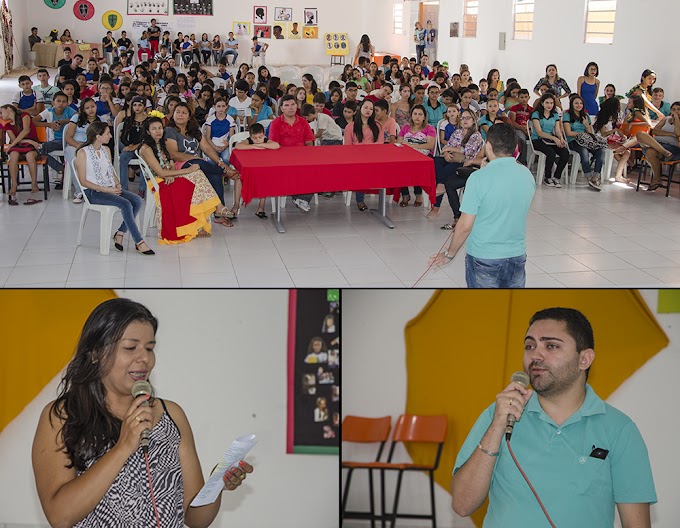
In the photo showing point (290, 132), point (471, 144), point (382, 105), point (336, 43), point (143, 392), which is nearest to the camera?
point (143, 392)

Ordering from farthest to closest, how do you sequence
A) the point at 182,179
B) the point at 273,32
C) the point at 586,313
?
the point at 273,32, the point at 182,179, the point at 586,313

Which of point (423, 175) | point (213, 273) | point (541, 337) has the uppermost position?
point (541, 337)

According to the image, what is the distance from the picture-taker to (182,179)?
682cm

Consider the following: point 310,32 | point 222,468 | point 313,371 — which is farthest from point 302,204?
point 310,32

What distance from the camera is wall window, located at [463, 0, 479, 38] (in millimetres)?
18328

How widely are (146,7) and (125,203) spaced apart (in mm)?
19969

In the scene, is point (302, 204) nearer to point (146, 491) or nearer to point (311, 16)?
point (146, 491)

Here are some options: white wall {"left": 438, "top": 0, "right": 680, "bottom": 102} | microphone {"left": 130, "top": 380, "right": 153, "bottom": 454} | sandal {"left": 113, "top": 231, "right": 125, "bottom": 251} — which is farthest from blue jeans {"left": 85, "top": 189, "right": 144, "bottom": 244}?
white wall {"left": 438, "top": 0, "right": 680, "bottom": 102}

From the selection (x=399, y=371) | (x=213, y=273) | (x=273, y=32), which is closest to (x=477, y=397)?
(x=399, y=371)

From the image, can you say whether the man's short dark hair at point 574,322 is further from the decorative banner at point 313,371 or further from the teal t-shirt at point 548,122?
the teal t-shirt at point 548,122

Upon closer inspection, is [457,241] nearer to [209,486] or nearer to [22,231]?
[209,486]

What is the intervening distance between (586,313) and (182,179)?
491cm

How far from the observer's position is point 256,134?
754 centimetres

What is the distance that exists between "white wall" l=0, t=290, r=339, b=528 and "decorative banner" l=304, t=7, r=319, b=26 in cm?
2485
